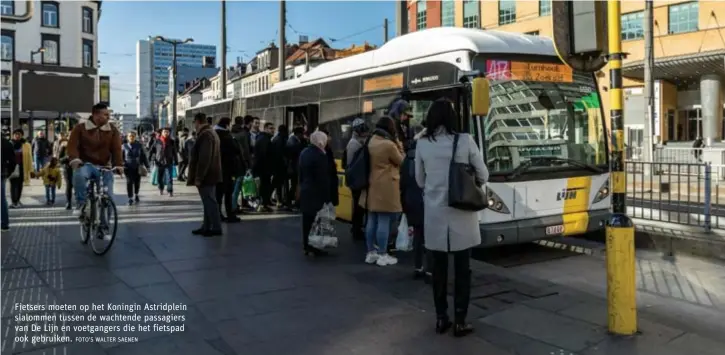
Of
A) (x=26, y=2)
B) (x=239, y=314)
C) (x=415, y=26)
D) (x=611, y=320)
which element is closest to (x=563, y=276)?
(x=611, y=320)

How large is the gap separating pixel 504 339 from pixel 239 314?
231 centimetres

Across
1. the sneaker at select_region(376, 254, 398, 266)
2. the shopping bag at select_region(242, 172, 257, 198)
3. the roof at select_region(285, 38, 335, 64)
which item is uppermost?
the roof at select_region(285, 38, 335, 64)

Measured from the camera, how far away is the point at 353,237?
9141 millimetres

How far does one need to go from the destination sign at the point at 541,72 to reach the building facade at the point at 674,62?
21750 millimetres

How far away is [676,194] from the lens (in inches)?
342

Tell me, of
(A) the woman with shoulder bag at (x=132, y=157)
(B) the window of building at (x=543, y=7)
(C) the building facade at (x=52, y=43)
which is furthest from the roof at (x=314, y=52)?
(A) the woman with shoulder bag at (x=132, y=157)

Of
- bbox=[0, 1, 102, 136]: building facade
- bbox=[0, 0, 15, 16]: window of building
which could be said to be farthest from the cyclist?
bbox=[0, 1, 102, 136]: building facade

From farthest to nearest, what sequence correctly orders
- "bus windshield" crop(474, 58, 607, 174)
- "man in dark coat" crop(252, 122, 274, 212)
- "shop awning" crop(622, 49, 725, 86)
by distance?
"shop awning" crop(622, 49, 725, 86) → "man in dark coat" crop(252, 122, 274, 212) → "bus windshield" crop(474, 58, 607, 174)

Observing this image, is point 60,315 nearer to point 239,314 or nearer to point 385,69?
point 239,314

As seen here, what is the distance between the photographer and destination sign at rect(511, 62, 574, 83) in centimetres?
760

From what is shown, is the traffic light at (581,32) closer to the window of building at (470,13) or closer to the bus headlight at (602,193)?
the bus headlight at (602,193)

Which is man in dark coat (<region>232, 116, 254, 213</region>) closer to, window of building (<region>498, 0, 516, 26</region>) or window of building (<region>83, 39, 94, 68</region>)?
window of building (<region>498, 0, 516, 26</region>)

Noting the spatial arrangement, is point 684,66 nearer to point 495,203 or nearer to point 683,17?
point 683,17

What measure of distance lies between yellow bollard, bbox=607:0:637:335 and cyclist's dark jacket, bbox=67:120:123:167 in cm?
618
